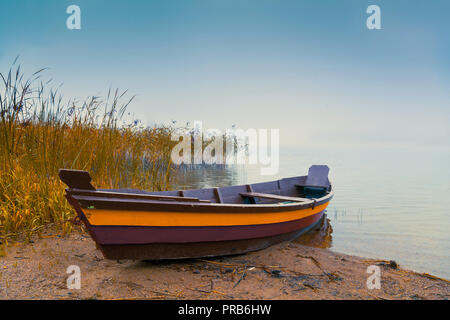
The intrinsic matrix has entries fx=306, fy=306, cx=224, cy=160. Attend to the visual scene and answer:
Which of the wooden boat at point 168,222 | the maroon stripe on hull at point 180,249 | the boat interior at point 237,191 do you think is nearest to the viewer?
the boat interior at point 237,191

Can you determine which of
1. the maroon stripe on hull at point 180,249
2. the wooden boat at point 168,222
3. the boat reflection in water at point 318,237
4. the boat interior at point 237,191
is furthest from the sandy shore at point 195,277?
the boat reflection in water at point 318,237

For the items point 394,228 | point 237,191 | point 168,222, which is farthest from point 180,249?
point 394,228

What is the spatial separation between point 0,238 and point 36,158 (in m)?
1.75

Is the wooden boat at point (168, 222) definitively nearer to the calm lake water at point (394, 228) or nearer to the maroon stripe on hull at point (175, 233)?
the maroon stripe on hull at point (175, 233)

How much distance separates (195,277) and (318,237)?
3661mm

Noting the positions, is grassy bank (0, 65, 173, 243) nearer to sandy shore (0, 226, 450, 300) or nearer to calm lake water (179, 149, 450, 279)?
sandy shore (0, 226, 450, 300)

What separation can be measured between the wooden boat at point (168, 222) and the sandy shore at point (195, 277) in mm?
273

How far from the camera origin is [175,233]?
367 cm

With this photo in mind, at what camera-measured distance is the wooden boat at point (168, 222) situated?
312 centimetres

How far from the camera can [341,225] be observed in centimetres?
767

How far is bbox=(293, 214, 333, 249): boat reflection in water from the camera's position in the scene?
6.00 metres

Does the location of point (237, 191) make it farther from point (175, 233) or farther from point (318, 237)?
point (175, 233)
